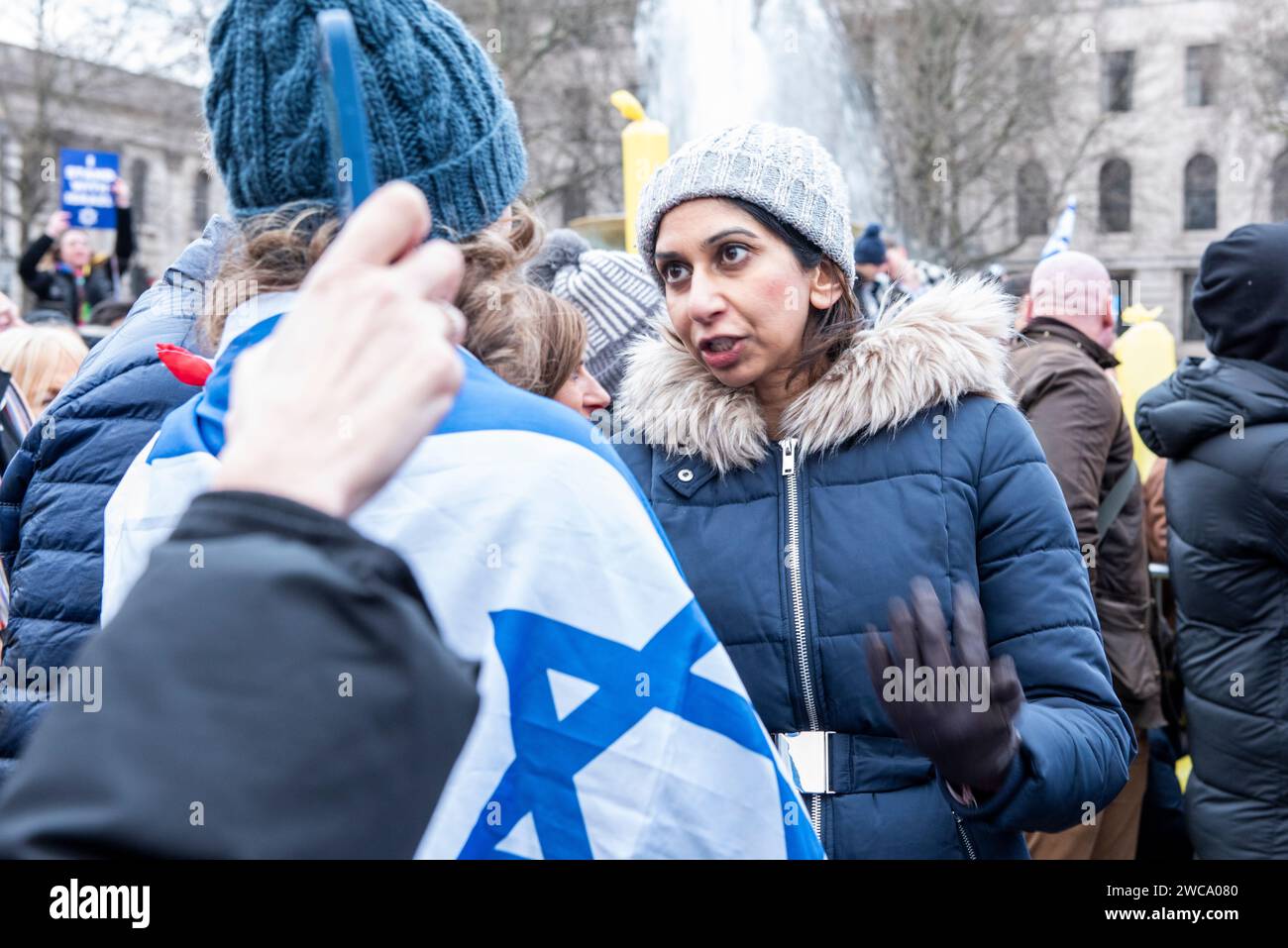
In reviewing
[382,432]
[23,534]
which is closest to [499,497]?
[382,432]

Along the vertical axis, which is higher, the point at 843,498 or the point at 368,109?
the point at 368,109

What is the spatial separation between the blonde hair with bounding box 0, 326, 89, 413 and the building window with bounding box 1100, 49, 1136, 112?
40835mm

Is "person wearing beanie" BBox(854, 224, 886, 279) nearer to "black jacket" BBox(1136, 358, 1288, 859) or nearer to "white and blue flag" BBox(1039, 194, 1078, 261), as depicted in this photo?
"white and blue flag" BBox(1039, 194, 1078, 261)

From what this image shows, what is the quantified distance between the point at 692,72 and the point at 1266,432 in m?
21.1

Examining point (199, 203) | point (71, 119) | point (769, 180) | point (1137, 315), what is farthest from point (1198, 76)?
point (769, 180)

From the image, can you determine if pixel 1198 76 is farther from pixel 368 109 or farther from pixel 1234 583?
pixel 368 109

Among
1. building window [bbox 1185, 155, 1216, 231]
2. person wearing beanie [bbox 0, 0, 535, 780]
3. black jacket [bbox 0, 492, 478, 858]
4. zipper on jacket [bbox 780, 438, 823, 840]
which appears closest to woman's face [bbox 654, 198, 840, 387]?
zipper on jacket [bbox 780, 438, 823, 840]

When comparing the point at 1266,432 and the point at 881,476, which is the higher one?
the point at 881,476

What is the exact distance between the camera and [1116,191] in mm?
43562

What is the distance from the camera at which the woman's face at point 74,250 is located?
31.5 ft

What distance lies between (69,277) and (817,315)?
8.76m

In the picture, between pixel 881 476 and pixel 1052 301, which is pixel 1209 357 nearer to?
pixel 1052 301

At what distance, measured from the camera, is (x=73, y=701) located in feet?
2.44

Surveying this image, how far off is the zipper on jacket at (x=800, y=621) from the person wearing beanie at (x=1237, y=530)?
1.81 metres
